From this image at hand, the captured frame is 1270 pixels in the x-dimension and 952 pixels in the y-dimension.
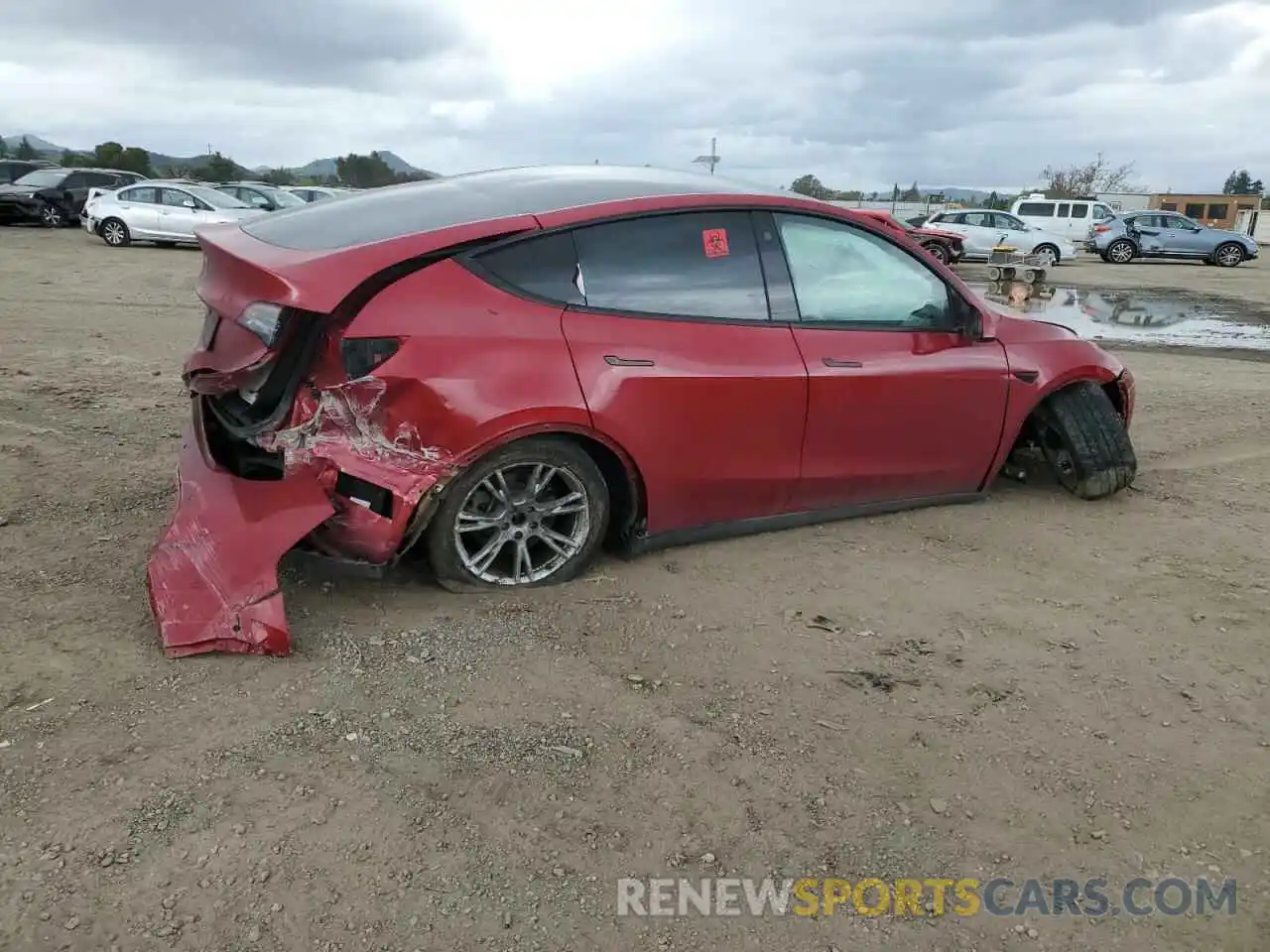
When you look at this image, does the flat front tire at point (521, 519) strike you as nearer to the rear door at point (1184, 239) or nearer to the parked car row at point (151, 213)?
the parked car row at point (151, 213)

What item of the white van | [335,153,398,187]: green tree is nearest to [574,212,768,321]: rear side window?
the white van

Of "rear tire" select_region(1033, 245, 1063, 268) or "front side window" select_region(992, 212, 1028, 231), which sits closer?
"rear tire" select_region(1033, 245, 1063, 268)

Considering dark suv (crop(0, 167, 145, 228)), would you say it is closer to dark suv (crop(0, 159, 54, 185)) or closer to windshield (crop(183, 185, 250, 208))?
dark suv (crop(0, 159, 54, 185))

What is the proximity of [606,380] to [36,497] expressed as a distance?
9.54 feet

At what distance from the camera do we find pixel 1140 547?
177 inches

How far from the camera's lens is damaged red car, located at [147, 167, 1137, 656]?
3344mm

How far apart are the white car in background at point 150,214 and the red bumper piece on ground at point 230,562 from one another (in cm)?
1854

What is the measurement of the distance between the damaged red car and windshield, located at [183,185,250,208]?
740 inches

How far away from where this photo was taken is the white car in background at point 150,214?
20.1 meters

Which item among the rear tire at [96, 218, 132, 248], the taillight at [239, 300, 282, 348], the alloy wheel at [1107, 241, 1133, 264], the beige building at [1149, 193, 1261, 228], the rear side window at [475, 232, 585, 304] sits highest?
the beige building at [1149, 193, 1261, 228]

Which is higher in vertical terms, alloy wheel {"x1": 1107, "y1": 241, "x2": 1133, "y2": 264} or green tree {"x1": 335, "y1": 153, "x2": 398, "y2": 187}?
green tree {"x1": 335, "y1": 153, "x2": 398, "y2": 187}

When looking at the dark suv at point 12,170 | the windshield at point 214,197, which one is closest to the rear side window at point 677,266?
the windshield at point 214,197

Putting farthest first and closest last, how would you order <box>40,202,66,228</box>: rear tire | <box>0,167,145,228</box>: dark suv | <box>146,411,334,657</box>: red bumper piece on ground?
1. <box>40,202,66,228</box>: rear tire
2. <box>0,167,145,228</box>: dark suv
3. <box>146,411,334,657</box>: red bumper piece on ground

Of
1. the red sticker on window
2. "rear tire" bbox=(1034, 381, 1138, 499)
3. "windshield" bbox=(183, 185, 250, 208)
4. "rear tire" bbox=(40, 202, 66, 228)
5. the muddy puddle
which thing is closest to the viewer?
the red sticker on window
